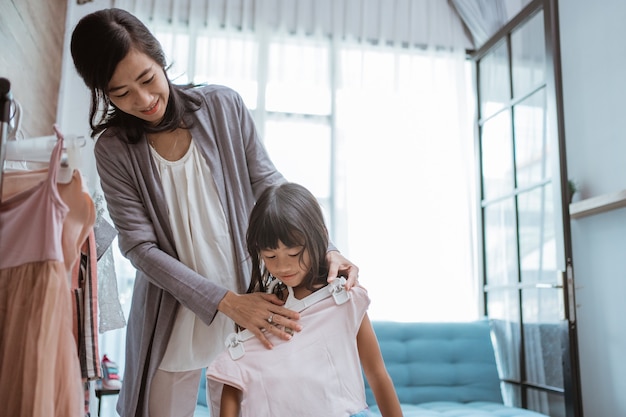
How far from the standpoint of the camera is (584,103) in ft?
10.9

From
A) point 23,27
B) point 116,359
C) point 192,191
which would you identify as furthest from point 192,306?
point 116,359

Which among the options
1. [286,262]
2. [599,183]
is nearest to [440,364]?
[599,183]

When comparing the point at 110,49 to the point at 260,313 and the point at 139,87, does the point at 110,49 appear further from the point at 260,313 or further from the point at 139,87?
the point at 260,313

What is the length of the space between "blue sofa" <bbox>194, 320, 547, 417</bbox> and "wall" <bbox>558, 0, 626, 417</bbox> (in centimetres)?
54

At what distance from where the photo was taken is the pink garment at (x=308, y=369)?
1134mm

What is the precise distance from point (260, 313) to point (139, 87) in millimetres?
514

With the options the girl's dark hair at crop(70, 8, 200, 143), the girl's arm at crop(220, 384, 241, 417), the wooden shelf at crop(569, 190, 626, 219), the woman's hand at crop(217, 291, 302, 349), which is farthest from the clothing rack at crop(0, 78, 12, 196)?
the wooden shelf at crop(569, 190, 626, 219)

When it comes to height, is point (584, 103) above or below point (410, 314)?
above

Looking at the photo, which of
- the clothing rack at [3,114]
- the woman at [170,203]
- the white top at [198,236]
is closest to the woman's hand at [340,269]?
the woman at [170,203]

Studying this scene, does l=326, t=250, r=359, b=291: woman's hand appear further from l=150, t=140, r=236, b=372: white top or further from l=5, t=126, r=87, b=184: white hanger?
l=5, t=126, r=87, b=184: white hanger

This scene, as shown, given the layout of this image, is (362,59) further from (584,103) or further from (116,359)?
(116,359)

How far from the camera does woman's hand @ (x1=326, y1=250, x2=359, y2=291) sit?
121cm

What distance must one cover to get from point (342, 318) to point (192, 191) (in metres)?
0.41

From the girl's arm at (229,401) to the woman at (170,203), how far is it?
107 millimetres
